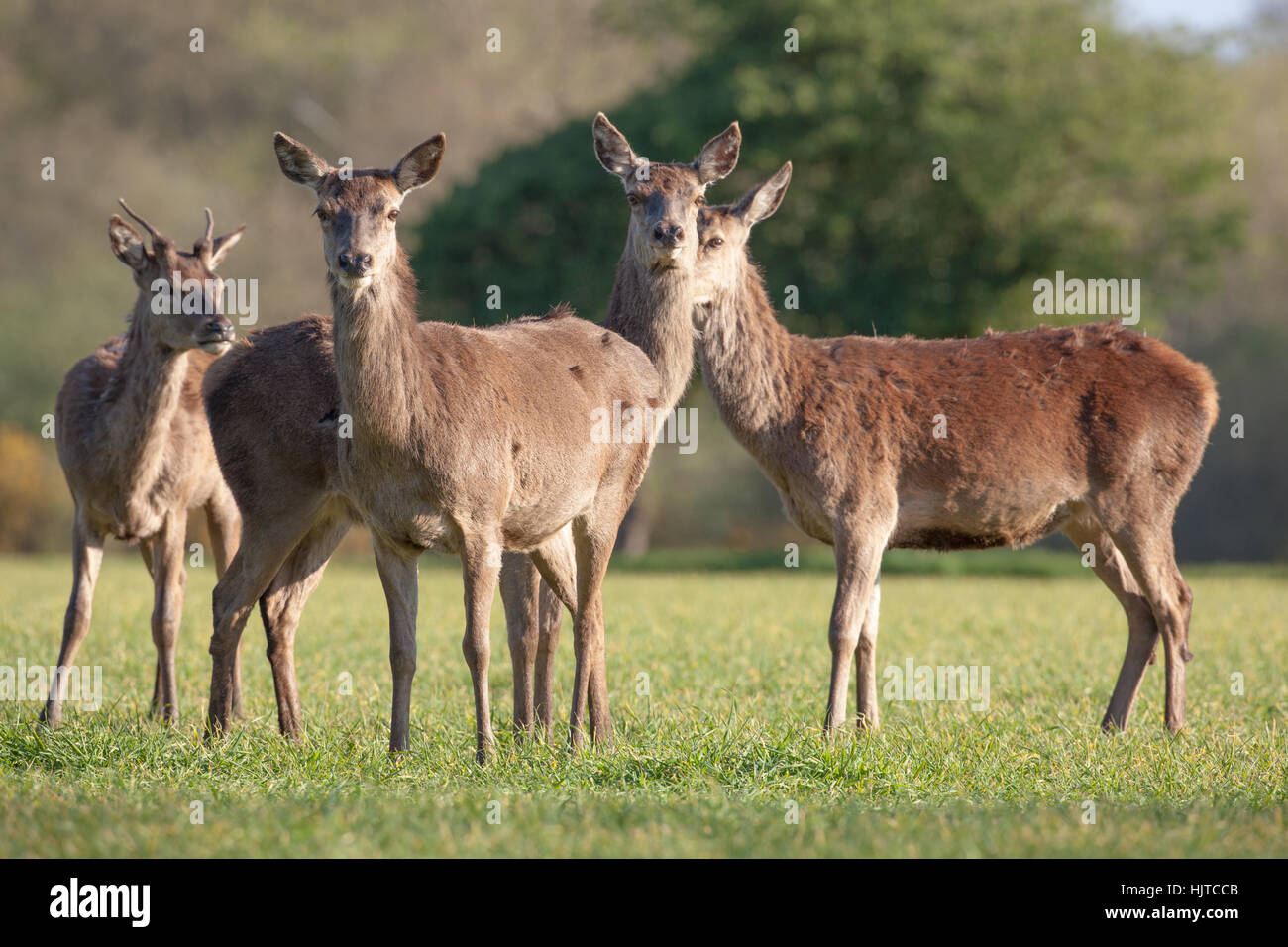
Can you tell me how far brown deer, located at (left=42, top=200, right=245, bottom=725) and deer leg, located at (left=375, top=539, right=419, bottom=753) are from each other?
185 cm

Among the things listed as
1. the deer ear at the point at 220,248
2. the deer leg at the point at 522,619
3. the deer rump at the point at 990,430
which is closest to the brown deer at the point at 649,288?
the deer leg at the point at 522,619

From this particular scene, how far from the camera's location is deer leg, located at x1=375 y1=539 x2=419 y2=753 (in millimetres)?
6684

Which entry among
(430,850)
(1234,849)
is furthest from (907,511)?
(430,850)

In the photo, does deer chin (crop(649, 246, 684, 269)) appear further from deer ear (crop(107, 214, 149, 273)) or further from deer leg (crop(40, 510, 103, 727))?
deer leg (crop(40, 510, 103, 727))

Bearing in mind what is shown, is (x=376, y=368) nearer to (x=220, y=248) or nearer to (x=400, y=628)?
(x=400, y=628)

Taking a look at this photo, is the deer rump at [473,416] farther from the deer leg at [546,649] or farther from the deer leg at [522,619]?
the deer leg at [546,649]

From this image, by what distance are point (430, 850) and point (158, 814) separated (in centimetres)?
115

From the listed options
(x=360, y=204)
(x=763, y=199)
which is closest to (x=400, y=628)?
(x=360, y=204)

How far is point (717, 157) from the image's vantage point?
853cm

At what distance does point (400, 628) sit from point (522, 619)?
1155 mm

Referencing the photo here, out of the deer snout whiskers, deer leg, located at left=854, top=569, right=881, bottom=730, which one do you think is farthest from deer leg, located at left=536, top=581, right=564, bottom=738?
the deer snout whiskers

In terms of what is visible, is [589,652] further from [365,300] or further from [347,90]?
[347,90]

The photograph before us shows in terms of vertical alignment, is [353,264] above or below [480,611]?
above
